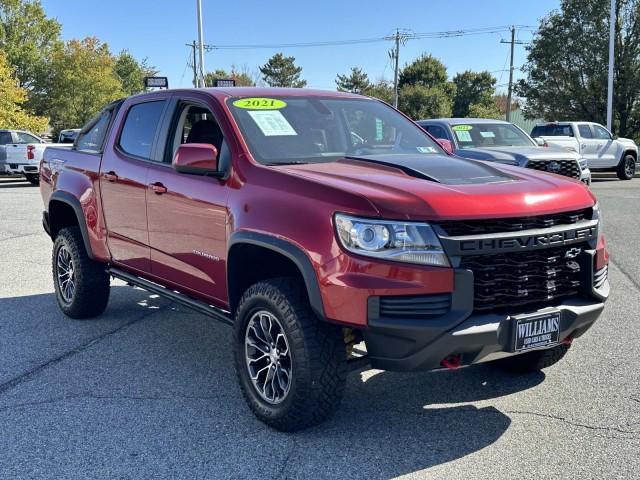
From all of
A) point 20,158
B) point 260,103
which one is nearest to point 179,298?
point 260,103

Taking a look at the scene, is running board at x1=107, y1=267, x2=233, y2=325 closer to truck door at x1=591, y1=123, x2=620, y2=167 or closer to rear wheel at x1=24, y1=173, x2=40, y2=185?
rear wheel at x1=24, y1=173, x2=40, y2=185

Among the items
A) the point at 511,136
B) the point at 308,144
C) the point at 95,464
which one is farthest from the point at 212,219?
the point at 511,136

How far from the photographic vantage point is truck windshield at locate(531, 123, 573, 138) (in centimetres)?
2056

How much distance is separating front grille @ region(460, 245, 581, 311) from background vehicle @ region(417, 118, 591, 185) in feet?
26.0

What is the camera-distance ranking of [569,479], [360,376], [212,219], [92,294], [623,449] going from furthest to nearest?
[92,294], [360,376], [212,219], [623,449], [569,479]

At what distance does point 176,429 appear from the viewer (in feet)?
12.4

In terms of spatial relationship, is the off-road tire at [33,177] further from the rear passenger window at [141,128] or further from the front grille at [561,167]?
the rear passenger window at [141,128]

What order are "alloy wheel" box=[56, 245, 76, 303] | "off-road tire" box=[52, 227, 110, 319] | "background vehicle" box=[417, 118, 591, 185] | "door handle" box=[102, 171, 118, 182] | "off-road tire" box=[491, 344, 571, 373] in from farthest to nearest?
"background vehicle" box=[417, 118, 591, 185] → "alloy wheel" box=[56, 245, 76, 303] → "off-road tire" box=[52, 227, 110, 319] → "door handle" box=[102, 171, 118, 182] → "off-road tire" box=[491, 344, 571, 373]

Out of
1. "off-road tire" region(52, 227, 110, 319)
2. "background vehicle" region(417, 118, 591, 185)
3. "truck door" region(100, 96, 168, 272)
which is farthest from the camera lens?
"background vehicle" region(417, 118, 591, 185)

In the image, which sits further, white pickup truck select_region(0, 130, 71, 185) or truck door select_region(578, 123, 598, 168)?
truck door select_region(578, 123, 598, 168)

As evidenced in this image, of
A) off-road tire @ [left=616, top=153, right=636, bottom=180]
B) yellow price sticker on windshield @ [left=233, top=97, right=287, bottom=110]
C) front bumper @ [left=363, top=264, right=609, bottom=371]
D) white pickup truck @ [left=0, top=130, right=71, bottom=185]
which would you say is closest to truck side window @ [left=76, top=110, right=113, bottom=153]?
yellow price sticker on windshield @ [left=233, top=97, right=287, bottom=110]

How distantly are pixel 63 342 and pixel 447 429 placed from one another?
3.20 metres

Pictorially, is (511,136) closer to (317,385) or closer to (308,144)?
(308,144)

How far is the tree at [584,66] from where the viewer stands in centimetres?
2878
